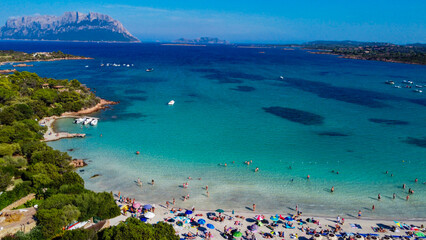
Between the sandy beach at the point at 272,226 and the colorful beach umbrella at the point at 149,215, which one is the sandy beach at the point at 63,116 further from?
the colorful beach umbrella at the point at 149,215

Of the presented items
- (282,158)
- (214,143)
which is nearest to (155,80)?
(214,143)

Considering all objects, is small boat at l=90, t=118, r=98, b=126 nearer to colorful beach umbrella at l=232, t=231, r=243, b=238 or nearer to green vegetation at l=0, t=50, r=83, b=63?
colorful beach umbrella at l=232, t=231, r=243, b=238

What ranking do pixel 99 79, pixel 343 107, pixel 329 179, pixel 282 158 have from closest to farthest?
pixel 329 179 → pixel 282 158 → pixel 343 107 → pixel 99 79

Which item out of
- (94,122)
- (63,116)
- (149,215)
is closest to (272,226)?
(149,215)

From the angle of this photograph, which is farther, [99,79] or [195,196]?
[99,79]

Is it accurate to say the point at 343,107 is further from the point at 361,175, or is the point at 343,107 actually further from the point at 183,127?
the point at 183,127

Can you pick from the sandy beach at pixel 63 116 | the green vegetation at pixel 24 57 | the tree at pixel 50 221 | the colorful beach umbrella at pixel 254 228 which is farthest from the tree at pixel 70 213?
the green vegetation at pixel 24 57
